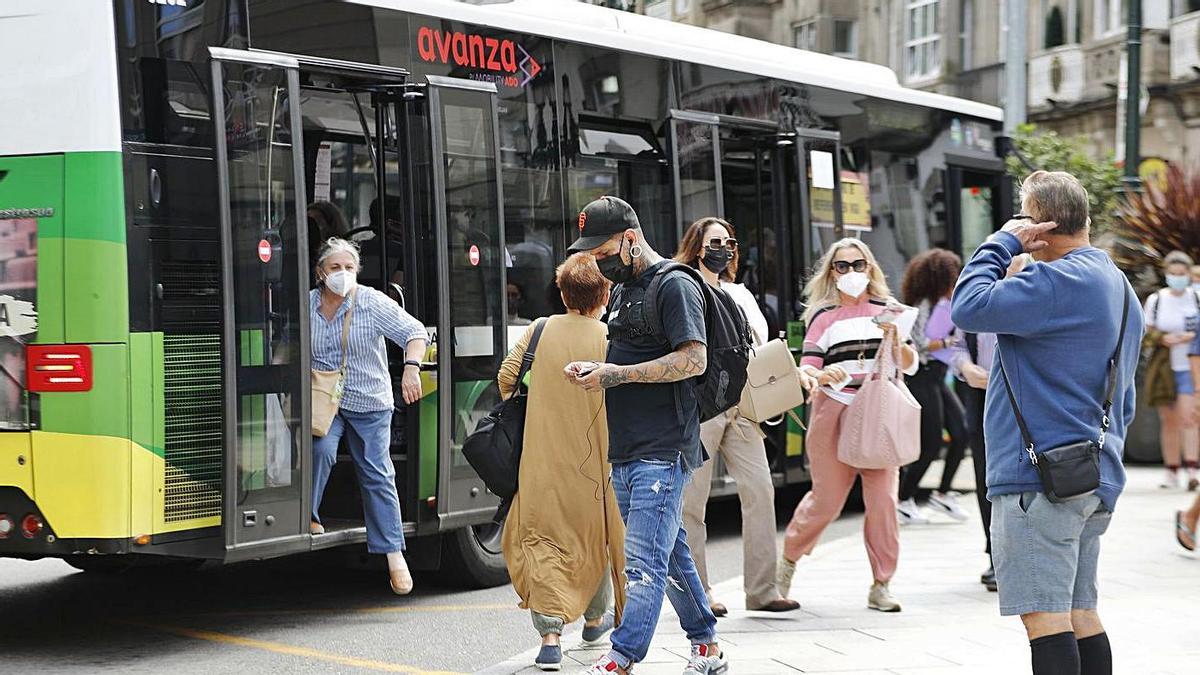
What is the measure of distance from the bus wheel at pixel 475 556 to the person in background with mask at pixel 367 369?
0.79 metres

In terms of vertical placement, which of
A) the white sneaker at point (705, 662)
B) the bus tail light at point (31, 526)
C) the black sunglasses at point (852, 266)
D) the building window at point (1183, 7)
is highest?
the building window at point (1183, 7)

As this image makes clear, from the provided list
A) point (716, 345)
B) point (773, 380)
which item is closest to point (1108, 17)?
point (773, 380)

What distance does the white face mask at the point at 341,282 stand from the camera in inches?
321

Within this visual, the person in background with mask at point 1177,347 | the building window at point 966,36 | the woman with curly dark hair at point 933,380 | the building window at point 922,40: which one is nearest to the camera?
the woman with curly dark hair at point 933,380

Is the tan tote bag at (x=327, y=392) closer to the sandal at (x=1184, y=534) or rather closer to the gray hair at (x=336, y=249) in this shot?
the gray hair at (x=336, y=249)

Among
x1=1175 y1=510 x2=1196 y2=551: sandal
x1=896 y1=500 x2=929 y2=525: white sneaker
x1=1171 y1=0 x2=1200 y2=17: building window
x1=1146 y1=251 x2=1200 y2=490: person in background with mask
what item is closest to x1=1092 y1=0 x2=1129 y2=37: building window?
x1=1171 y1=0 x2=1200 y2=17: building window

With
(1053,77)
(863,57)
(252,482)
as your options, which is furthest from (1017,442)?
(863,57)

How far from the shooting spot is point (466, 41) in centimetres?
877

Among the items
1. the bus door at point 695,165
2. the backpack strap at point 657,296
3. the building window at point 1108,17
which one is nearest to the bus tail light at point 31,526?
the backpack strap at point 657,296

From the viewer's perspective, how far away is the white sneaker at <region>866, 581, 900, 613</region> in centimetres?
835

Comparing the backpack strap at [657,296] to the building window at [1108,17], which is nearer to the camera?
the backpack strap at [657,296]

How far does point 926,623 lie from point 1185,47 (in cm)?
2094

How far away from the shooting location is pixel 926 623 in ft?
26.5

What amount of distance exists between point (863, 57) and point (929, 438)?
82.4ft
